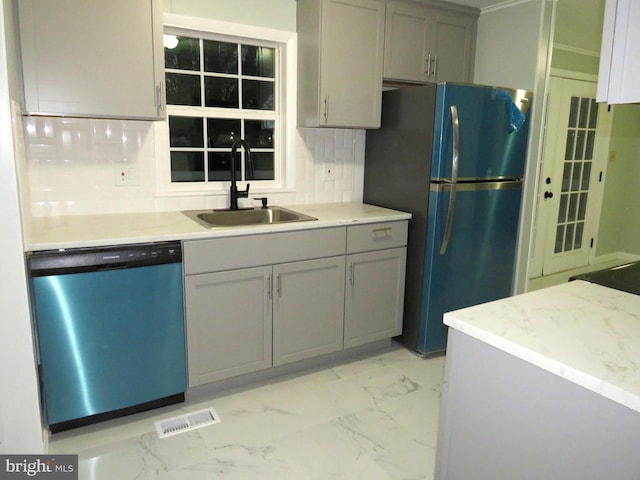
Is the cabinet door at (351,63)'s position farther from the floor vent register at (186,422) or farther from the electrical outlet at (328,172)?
the floor vent register at (186,422)

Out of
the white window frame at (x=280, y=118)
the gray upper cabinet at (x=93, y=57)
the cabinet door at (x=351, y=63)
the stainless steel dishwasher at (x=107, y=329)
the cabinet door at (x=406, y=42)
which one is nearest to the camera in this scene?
the stainless steel dishwasher at (x=107, y=329)

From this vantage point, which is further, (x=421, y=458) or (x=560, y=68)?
(x=560, y=68)

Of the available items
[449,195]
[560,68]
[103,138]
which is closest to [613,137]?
[560,68]

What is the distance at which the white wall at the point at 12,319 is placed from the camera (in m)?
1.58

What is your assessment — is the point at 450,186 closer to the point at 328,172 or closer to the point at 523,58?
the point at 328,172

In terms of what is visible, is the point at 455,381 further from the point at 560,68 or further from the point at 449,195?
the point at 560,68

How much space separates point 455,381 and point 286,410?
135 cm

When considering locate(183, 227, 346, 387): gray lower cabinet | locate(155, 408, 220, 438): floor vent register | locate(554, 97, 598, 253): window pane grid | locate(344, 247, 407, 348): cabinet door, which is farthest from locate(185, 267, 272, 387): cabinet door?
locate(554, 97, 598, 253): window pane grid

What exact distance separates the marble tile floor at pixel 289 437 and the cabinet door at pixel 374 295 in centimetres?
31

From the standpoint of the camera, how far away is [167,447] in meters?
2.09

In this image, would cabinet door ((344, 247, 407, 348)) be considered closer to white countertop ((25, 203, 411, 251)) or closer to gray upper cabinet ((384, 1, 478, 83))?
white countertop ((25, 203, 411, 251))

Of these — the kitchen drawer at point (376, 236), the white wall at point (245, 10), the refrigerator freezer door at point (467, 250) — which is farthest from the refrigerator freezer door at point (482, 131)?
the white wall at point (245, 10)

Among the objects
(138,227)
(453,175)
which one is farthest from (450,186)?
(138,227)

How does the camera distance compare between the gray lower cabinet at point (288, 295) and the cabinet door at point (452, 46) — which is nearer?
the gray lower cabinet at point (288, 295)
